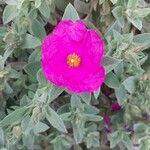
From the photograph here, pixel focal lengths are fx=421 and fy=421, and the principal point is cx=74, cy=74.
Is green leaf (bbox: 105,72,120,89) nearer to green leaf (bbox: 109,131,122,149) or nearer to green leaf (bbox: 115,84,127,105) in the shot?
green leaf (bbox: 115,84,127,105)

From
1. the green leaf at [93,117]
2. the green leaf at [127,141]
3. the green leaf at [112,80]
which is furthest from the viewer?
the green leaf at [127,141]

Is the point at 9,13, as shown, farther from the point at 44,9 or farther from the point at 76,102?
the point at 76,102

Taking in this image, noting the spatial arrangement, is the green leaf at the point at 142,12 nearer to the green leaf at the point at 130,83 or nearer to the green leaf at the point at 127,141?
the green leaf at the point at 130,83

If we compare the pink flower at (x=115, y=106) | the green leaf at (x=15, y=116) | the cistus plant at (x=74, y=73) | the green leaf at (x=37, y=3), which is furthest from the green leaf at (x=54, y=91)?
the pink flower at (x=115, y=106)

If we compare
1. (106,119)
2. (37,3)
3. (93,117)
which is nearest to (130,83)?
(93,117)

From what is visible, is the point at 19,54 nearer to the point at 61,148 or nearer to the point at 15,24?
the point at 15,24

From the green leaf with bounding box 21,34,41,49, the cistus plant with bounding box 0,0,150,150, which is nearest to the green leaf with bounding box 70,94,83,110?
the cistus plant with bounding box 0,0,150,150
